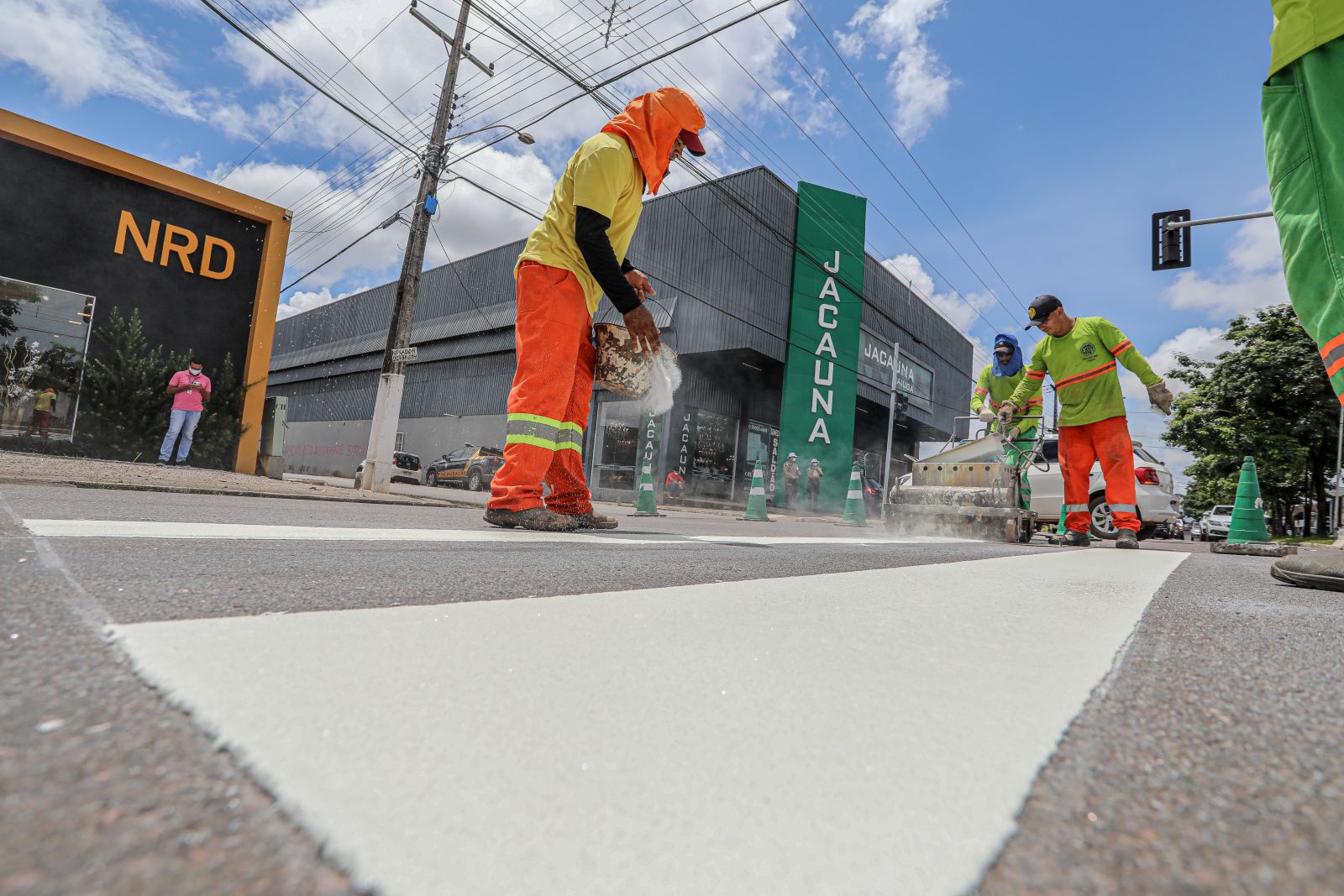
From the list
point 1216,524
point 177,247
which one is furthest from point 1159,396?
point 1216,524

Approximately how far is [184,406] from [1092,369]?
10.4 m

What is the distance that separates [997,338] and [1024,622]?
291 inches

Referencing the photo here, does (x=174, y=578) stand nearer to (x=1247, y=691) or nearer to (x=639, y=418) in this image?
(x=1247, y=691)

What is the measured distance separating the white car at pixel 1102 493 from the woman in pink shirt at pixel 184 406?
10.8m

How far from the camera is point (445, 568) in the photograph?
58.3 inches

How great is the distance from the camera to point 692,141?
361 centimetres

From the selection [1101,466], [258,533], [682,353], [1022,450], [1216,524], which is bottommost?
[258,533]

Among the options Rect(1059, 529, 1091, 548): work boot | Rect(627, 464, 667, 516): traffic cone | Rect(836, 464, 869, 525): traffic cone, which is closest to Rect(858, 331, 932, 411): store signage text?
Rect(836, 464, 869, 525): traffic cone

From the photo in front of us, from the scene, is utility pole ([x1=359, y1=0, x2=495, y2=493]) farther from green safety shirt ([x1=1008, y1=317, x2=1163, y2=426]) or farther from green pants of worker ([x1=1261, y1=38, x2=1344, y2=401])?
green pants of worker ([x1=1261, y1=38, x2=1344, y2=401])

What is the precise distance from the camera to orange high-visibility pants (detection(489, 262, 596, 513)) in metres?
2.99

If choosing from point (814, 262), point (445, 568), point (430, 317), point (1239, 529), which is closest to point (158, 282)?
→ point (445, 568)

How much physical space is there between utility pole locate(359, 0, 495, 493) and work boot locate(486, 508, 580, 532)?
222 inches

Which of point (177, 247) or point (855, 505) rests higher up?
point (177, 247)

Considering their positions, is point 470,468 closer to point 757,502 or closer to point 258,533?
point 757,502
